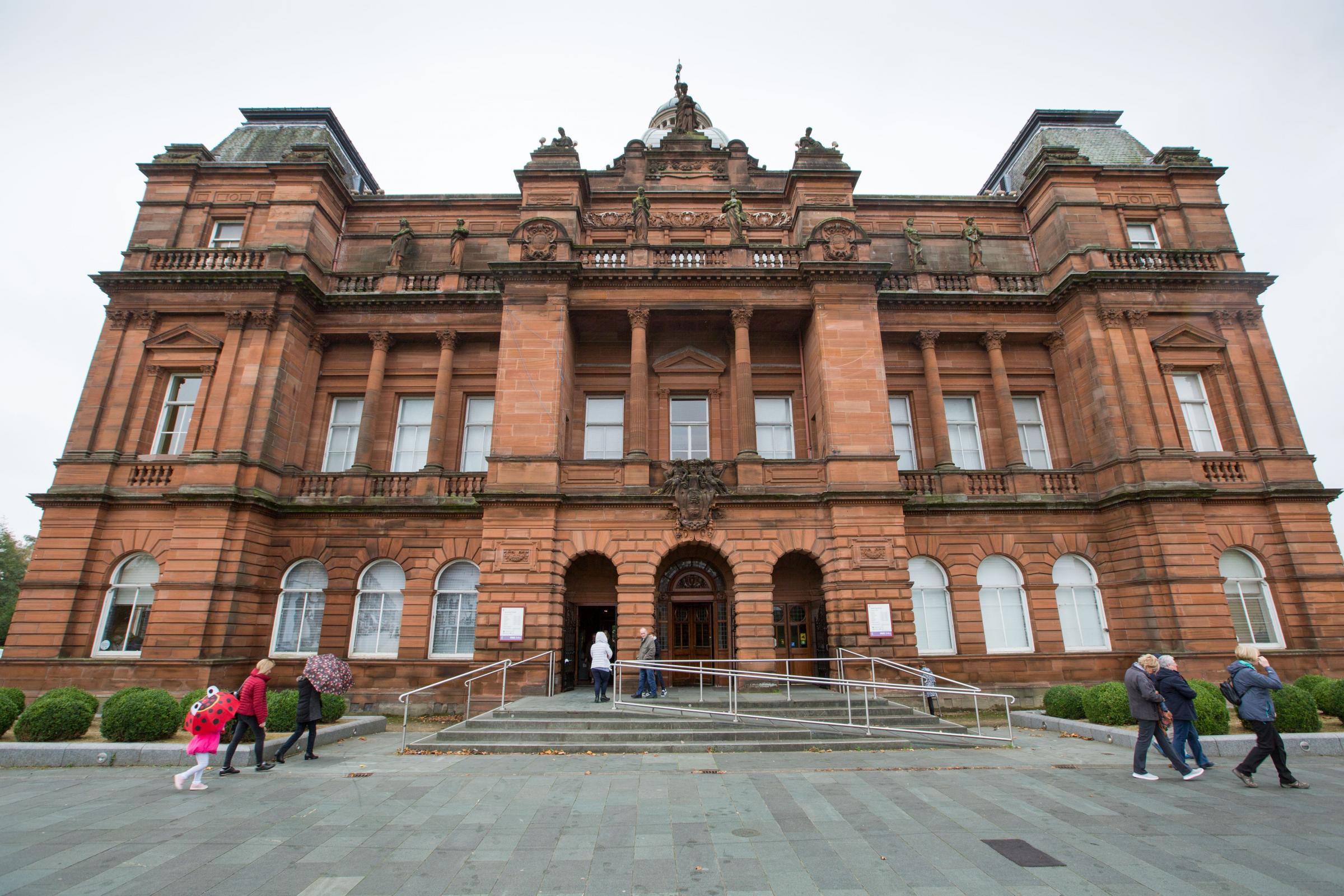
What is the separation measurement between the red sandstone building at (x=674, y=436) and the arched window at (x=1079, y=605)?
5.0 inches

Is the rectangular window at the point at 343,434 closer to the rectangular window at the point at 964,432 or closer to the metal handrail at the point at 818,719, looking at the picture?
the metal handrail at the point at 818,719

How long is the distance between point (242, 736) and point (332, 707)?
2843 mm

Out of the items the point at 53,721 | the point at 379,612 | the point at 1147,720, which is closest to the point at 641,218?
the point at 379,612

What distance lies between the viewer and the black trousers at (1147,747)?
9.27m

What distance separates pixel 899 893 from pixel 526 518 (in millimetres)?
13673

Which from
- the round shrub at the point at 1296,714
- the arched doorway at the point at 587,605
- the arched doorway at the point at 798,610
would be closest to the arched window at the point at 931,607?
the arched doorway at the point at 798,610

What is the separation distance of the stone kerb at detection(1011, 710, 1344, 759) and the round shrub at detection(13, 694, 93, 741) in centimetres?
1960

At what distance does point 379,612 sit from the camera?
64.5 feet

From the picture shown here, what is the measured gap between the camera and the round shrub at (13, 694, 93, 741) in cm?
1117

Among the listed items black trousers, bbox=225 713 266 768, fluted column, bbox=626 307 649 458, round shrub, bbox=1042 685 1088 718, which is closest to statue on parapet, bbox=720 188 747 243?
fluted column, bbox=626 307 649 458

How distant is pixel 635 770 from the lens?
10094 millimetres

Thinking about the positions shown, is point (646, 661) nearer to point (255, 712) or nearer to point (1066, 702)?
point (255, 712)

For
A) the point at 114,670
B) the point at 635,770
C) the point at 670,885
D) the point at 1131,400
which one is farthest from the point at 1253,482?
the point at 114,670

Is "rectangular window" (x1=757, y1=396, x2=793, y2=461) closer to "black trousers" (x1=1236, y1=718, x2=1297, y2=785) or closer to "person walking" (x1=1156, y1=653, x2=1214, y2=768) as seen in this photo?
"person walking" (x1=1156, y1=653, x2=1214, y2=768)
